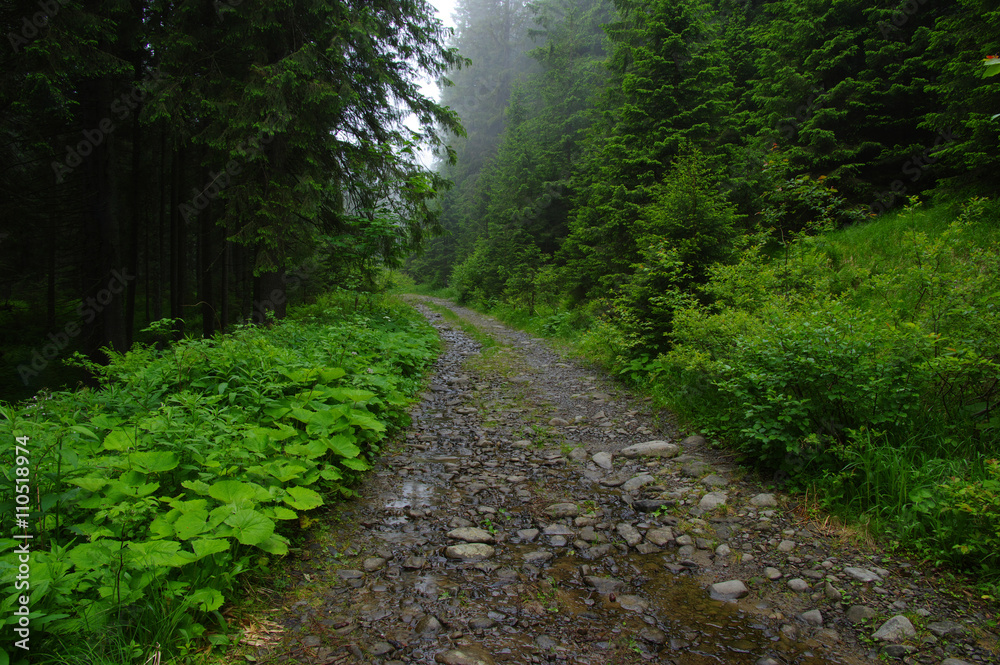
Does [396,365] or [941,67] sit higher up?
[941,67]

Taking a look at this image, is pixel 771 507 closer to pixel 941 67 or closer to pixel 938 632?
pixel 938 632

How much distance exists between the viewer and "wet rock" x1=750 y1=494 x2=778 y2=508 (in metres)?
3.81

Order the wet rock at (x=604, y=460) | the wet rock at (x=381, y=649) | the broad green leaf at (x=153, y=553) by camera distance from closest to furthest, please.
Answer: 1. the broad green leaf at (x=153, y=553)
2. the wet rock at (x=381, y=649)
3. the wet rock at (x=604, y=460)

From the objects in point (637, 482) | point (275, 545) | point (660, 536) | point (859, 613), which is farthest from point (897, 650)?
point (275, 545)

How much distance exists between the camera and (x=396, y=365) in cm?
844

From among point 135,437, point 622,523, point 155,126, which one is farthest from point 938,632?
point 155,126

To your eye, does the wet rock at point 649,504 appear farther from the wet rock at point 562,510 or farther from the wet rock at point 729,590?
the wet rock at point 729,590

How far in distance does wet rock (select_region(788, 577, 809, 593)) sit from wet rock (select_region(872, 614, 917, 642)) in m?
0.42

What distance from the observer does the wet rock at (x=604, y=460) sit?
16.0 feet

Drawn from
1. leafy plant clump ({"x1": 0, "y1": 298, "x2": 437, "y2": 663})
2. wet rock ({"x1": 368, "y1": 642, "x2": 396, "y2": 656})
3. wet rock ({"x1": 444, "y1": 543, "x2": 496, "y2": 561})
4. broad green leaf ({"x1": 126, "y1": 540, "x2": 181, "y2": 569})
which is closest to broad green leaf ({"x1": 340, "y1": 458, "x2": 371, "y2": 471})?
leafy plant clump ({"x1": 0, "y1": 298, "x2": 437, "y2": 663})

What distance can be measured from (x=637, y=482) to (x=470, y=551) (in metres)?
1.97

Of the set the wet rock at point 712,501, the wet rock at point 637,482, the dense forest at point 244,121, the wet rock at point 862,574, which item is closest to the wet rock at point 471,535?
the wet rock at point 637,482

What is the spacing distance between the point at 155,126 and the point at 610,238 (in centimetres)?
1369

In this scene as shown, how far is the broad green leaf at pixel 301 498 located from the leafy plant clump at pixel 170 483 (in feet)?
0.04
